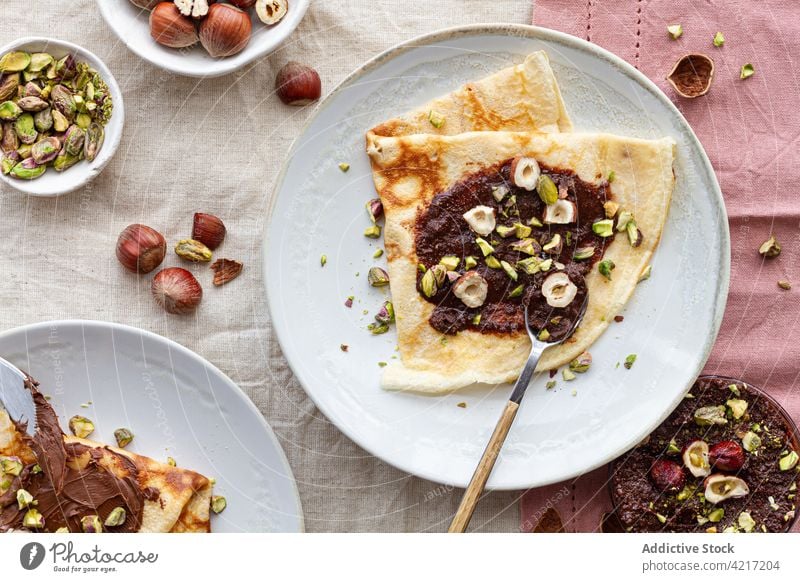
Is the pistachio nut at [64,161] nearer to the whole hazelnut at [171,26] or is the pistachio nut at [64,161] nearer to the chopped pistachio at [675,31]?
the whole hazelnut at [171,26]

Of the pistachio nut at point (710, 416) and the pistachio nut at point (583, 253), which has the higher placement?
the pistachio nut at point (583, 253)

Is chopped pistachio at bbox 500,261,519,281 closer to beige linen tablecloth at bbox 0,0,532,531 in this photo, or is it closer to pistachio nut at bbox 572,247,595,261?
pistachio nut at bbox 572,247,595,261

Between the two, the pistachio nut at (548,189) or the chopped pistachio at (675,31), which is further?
the chopped pistachio at (675,31)

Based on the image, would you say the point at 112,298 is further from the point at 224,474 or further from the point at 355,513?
the point at 355,513

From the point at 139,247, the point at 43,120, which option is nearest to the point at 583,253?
the point at 139,247

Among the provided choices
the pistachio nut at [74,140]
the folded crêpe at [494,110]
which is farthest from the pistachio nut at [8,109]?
the folded crêpe at [494,110]
